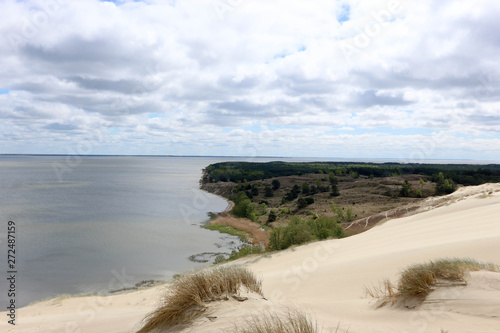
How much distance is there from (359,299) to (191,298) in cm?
345

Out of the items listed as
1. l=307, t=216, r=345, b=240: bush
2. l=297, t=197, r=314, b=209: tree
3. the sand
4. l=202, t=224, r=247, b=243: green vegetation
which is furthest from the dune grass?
l=297, t=197, r=314, b=209: tree

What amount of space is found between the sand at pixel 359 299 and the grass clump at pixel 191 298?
0.23 m

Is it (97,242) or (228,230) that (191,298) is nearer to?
(97,242)

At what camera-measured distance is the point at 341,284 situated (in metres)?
8.44

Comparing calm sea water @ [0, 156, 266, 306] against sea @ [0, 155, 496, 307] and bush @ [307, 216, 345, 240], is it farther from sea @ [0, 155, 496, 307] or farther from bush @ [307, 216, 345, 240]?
Answer: bush @ [307, 216, 345, 240]

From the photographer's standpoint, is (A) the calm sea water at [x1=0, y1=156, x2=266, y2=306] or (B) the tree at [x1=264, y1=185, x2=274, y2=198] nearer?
(A) the calm sea water at [x1=0, y1=156, x2=266, y2=306]

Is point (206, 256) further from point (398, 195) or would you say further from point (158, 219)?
point (398, 195)

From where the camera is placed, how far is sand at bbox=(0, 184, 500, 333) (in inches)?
166

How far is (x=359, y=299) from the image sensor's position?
248 inches

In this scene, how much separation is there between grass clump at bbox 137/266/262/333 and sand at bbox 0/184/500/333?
23 centimetres

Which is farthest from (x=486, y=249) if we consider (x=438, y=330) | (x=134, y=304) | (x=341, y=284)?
(x=134, y=304)

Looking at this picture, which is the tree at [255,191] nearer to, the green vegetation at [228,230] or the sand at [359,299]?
the green vegetation at [228,230]

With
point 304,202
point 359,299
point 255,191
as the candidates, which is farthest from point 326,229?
point 255,191

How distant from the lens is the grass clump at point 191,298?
15.1 ft
